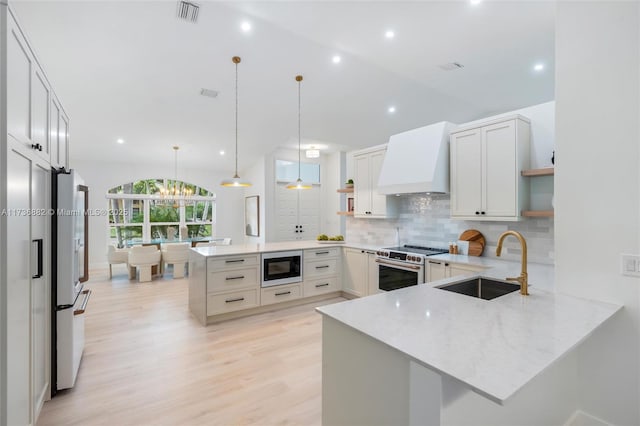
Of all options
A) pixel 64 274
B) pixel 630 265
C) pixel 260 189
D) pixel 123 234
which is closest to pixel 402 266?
pixel 630 265

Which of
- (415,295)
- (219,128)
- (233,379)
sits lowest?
(233,379)

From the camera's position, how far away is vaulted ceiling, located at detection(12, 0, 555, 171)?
338cm

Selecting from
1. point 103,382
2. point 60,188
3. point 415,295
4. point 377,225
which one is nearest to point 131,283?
point 103,382

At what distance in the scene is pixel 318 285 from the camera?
A: 14.9 ft

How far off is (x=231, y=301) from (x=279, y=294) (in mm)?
654

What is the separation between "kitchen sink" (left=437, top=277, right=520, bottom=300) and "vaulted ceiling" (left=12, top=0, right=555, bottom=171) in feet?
9.05

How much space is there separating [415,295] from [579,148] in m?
1.28

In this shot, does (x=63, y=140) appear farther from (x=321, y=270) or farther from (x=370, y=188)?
(x=370, y=188)

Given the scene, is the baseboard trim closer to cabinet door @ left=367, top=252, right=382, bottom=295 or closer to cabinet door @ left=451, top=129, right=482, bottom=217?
cabinet door @ left=451, top=129, right=482, bottom=217

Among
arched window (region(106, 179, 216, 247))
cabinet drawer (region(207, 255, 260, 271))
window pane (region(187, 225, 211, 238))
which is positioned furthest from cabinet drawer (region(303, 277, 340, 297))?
window pane (region(187, 225, 211, 238))

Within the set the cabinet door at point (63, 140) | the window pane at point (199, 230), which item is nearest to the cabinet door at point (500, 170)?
the cabinet door at point (63, 140)

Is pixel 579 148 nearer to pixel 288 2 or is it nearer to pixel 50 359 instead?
pixel 288 2

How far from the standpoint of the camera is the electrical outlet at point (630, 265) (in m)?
1.62

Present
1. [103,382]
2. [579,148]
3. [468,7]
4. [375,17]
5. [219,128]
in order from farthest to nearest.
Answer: [219,128] → [375,17] → [468,7] → [103,382] → [579,148]
